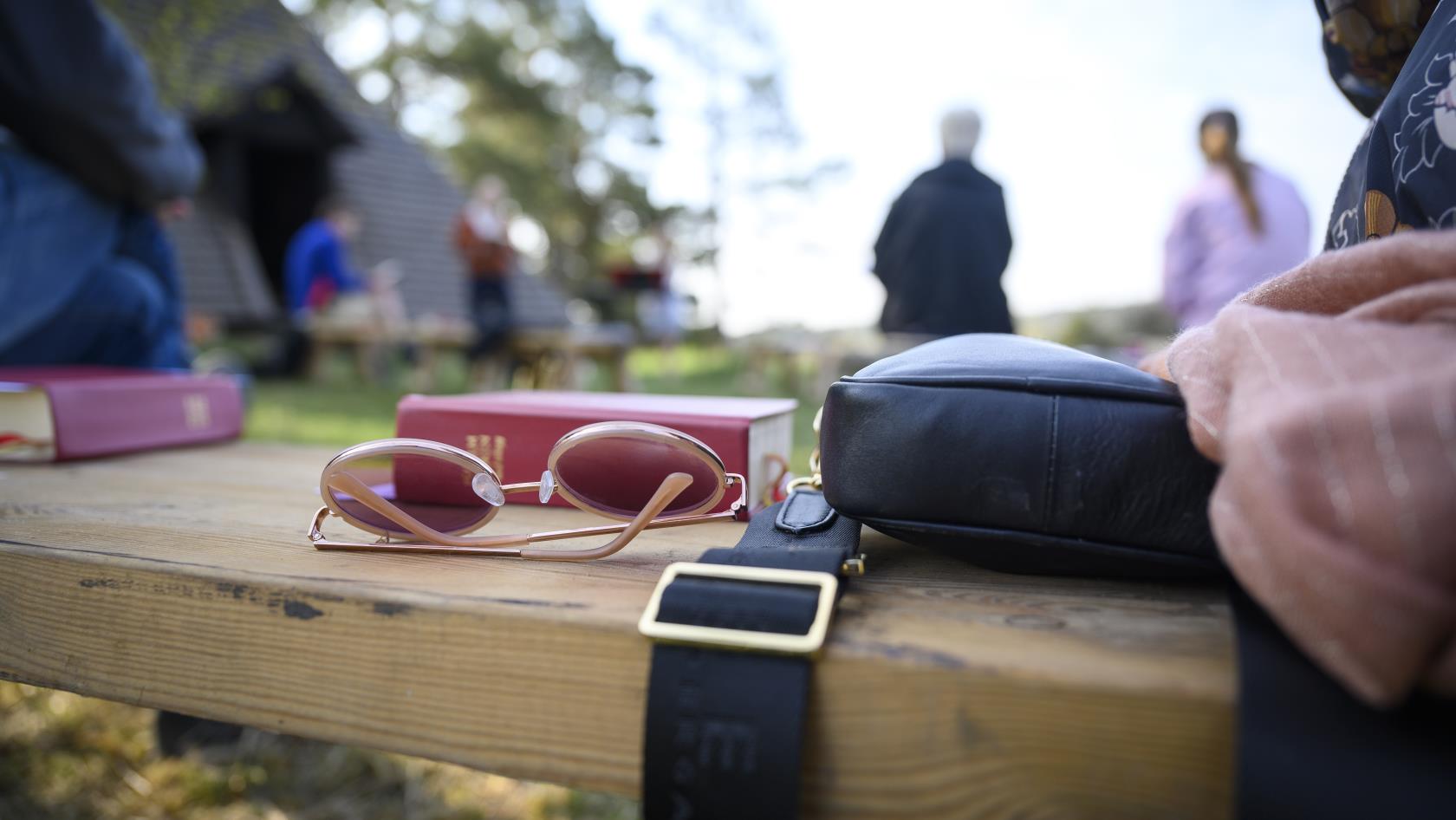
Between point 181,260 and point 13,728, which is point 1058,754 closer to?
point 13,728

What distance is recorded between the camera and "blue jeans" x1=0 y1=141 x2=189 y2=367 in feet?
5.02

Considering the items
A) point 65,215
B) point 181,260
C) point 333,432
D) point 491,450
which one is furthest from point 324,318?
point 491,450

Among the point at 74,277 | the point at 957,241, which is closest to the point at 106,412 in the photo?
the point at 74,277

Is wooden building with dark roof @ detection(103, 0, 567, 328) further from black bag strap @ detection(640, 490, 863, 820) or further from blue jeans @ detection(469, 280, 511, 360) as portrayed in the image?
black bag strap @ detection(640, 490, 863, 820)

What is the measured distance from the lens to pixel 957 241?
11.1 ft

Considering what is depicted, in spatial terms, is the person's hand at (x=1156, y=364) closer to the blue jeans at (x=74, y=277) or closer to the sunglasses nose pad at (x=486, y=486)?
the sunglasses nose pad at (x=486, y=486)

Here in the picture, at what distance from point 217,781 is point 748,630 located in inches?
58.2

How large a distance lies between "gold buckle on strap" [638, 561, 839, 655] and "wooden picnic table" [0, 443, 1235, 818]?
0.02 meters

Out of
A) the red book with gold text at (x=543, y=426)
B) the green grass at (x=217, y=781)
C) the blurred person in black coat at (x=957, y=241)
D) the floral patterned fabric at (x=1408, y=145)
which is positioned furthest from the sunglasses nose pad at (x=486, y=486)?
the blurred person in black coat at (x=957, y=241)

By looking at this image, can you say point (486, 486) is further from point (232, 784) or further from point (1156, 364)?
point (232, 784)


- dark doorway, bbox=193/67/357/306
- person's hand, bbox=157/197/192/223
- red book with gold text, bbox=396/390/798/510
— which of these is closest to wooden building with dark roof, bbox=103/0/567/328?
dark doorway, bbox=193/67/357/306

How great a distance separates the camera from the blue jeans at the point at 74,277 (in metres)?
1.53

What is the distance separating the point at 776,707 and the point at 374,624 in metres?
0.27

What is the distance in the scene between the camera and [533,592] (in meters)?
0.57
